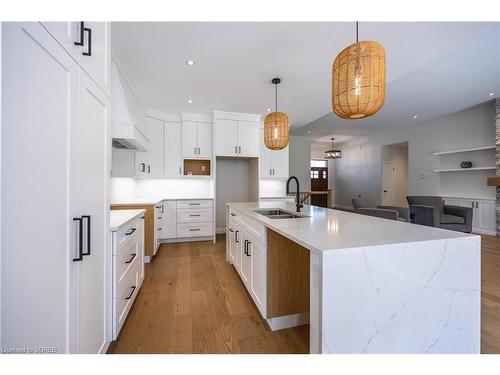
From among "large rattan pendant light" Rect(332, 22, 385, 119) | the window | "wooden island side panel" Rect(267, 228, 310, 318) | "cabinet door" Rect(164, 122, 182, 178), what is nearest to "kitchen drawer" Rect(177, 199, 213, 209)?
"cabinet door" Rect(164, 122, 182, 178)

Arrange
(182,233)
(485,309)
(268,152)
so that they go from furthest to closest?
(268,152)
(182,233)
(485,309)

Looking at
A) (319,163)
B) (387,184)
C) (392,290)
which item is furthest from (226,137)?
(319,163)

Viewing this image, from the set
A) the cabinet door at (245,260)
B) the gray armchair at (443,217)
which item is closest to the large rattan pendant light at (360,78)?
the cabinet door at (245,260)

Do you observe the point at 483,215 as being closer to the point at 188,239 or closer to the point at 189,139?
the point at 188,239

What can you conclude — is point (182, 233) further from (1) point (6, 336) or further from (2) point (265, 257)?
(1) point (6, 336)

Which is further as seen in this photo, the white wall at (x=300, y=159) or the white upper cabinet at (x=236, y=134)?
the white wall at (x=300, y=159)

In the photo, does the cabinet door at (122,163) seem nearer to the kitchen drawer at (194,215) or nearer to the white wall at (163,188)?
the white wall at (163,188)

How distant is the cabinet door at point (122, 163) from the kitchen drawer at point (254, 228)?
2.46 metres

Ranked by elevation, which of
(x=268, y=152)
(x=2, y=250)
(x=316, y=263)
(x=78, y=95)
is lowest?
(x=316, y=263)

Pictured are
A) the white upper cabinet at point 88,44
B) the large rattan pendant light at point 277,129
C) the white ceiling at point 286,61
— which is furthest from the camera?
the large rattan pendant light at point 277,129

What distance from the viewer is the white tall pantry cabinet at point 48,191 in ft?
2.36
